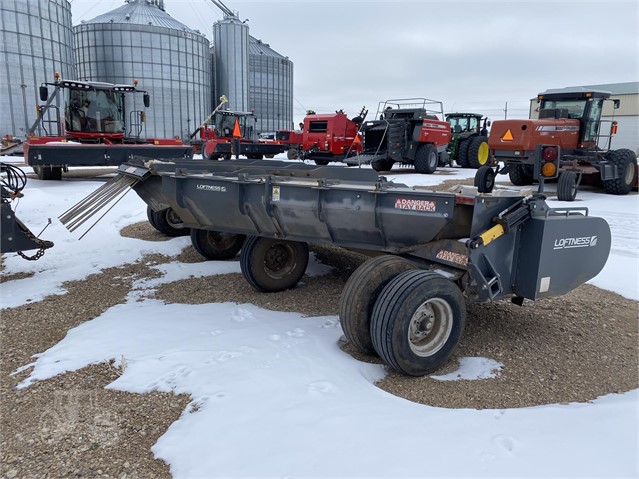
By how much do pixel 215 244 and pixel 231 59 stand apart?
3059 centimetres

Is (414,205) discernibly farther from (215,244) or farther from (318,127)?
(318,127)

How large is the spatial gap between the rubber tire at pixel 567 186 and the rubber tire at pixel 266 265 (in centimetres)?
748

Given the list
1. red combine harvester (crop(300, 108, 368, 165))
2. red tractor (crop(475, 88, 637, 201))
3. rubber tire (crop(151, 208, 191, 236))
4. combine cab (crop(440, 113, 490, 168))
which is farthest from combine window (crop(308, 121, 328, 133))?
rubber tire (crop(151, 208, 191, 236))

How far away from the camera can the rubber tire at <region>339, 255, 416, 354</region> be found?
132 inches

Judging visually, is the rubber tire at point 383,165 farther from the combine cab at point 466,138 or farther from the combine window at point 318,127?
the combine cab at point 466,138

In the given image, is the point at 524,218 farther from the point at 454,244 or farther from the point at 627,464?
the point at 627,464

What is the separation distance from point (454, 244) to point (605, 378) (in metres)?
1.27

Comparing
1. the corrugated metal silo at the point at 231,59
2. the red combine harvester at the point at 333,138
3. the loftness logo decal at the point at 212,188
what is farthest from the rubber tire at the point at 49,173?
the corrugated metal silo at the point at 231,59

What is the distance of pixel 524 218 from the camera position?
11.5 ft

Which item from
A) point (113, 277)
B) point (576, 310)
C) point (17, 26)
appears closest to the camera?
point (576, 310)

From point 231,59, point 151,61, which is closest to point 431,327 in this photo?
point 151,61

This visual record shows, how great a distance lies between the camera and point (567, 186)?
1043 cm

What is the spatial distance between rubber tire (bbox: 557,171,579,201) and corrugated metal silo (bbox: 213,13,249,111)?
26.6 meters

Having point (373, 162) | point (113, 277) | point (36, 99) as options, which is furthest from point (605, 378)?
point (36, 99)
